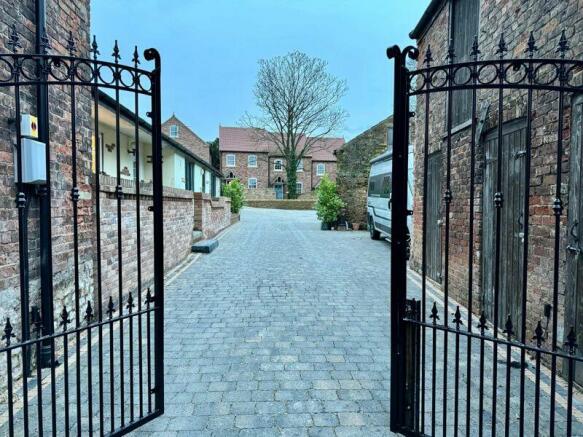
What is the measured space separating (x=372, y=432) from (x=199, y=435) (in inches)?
46.9

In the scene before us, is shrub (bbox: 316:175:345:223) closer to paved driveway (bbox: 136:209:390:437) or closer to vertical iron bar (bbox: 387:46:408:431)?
paved driveway (bbox: 136:209:390:437)

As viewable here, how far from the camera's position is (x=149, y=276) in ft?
24.3

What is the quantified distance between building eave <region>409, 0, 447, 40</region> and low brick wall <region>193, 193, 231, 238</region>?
7.38 meters

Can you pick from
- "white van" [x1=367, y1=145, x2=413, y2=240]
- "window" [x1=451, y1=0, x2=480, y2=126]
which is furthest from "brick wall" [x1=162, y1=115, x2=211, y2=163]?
"window" [x1=451, y1=0, x2=480, y2=126]

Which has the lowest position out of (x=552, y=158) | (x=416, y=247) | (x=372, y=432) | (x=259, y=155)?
(x=372, y=432)

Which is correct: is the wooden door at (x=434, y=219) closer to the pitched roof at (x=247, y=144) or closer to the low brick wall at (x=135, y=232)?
the low brick wall at (x=135, y=232)

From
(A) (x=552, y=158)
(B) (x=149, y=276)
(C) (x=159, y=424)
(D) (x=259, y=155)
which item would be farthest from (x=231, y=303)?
(D) (x=259, y=155)

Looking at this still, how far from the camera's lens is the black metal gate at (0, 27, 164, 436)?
2.53 m

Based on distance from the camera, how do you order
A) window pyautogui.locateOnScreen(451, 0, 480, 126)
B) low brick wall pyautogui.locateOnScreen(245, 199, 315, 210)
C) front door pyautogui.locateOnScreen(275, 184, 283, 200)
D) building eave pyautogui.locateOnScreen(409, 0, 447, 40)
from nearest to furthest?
window pyautogui.locateOnScreen(451, 0, 480, 126) → building eave pyautogui.locateOnScreen(409, 0, 447, 40) → low brick wall pyautogui.locateOnScreen(245, 199, 315, 210) → front door pyautogui.locateOnScreen(275, 184, 283, 200)

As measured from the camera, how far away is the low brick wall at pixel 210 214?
40.1 ft

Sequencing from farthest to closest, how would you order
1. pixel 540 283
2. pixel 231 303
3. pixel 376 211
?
pixel 376 211, pixel 231 303, pixel 540 283

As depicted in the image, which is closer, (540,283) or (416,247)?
(540,283)

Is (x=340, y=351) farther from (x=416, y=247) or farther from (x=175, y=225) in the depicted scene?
(x=175, y=225)

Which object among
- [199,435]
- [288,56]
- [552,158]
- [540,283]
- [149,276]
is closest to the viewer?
[199,435]
